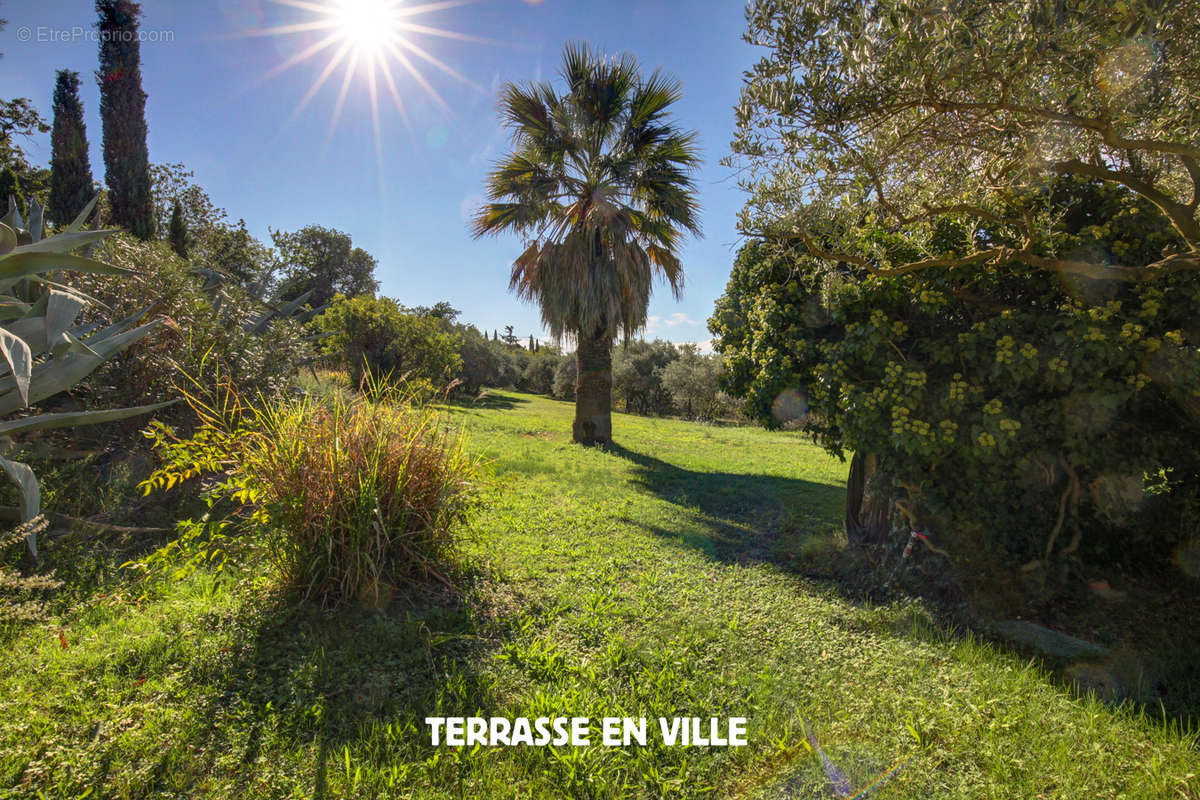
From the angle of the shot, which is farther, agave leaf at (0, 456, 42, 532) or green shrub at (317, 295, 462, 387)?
green shrub at (317, 295, 462, 387)

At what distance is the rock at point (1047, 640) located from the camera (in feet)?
9.76

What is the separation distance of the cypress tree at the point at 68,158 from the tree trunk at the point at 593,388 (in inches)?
491

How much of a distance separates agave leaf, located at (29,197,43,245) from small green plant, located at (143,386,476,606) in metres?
2.74

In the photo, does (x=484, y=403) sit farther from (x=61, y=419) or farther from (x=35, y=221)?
(x=61, y=419)

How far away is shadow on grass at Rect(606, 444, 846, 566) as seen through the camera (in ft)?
16.8

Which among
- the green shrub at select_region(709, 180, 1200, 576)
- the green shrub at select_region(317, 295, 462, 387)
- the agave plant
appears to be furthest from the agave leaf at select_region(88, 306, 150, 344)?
the green shrub at select_region(317, 295, 462, 387)

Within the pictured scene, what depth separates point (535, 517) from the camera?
5215 millimetres

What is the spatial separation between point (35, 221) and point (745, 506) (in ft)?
25.7

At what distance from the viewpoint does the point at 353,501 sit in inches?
120

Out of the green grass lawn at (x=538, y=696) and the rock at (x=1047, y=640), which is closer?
the green grass lawn at (x=538, y=696)

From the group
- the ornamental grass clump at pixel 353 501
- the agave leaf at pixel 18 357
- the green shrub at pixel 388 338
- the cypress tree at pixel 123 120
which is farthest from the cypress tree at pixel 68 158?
the ornamental grass clump at pixel 353 501

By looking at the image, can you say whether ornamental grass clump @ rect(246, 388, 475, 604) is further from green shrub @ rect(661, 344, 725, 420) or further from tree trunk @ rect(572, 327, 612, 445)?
green shrub @ rect(661, 344, 725, 420)

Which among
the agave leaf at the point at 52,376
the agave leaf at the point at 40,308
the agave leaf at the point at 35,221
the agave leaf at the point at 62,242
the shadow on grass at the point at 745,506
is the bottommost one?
the shadow on grass at the point at 745,506

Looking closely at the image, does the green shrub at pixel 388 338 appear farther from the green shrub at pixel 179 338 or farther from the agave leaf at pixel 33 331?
the agave leaf at pixel 33 331
